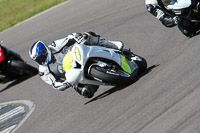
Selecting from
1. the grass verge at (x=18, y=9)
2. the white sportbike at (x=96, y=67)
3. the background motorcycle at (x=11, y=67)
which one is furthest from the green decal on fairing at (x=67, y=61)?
the grass verge at (x=18, y=9)

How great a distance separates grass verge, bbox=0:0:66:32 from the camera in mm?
19344

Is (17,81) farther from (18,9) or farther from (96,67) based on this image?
(18,9)

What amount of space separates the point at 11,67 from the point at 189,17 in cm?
575

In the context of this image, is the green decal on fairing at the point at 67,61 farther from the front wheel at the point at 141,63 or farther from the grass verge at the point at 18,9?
the grass verge at the point at 18,9

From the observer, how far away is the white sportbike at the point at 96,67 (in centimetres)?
830

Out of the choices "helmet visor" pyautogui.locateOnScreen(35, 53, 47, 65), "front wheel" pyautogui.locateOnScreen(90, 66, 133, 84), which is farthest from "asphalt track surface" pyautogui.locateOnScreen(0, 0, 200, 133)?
"helmet visor" pyautogui.locateOnScreen(35, 53, 47, 65)

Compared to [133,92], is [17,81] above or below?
below

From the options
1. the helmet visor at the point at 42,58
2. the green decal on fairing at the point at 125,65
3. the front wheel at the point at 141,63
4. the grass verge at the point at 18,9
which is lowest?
the grass verge at the point at 18,9

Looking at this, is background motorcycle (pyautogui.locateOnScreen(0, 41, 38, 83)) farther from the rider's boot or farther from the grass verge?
the grass verge

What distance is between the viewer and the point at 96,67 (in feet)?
27.3

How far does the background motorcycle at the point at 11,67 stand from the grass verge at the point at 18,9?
6242 millimetres

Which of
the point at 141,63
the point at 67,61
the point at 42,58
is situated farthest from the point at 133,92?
the point at 42,58

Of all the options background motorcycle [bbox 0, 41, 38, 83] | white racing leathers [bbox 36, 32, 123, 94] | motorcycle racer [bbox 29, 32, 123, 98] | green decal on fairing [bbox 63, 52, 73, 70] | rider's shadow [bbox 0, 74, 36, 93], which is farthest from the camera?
rider's shadow [bbox 0, 74, 36, 93]

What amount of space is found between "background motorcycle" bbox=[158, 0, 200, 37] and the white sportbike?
158cm
